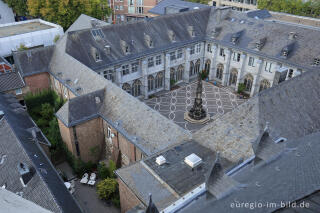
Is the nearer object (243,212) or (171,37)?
(243,212)

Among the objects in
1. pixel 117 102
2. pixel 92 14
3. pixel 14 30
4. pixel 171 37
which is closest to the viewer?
pixel 117 102

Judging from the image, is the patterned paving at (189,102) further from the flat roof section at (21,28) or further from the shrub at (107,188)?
the flat roof section at (21,28)

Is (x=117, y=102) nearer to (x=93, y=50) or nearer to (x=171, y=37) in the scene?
(x=93, y=50)

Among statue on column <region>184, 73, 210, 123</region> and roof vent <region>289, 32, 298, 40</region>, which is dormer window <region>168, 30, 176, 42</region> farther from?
roof vent <region>289, 32, 298, 40</region>

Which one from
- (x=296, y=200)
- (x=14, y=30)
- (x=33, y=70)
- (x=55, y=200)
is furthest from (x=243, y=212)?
(x=14, y=30)

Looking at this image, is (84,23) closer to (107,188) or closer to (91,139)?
(91,139)

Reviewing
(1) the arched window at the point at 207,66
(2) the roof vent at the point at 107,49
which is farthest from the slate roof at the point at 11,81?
(1) the arched window at the point at 207,66

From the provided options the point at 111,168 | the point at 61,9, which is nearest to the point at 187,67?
the point at 61,9
